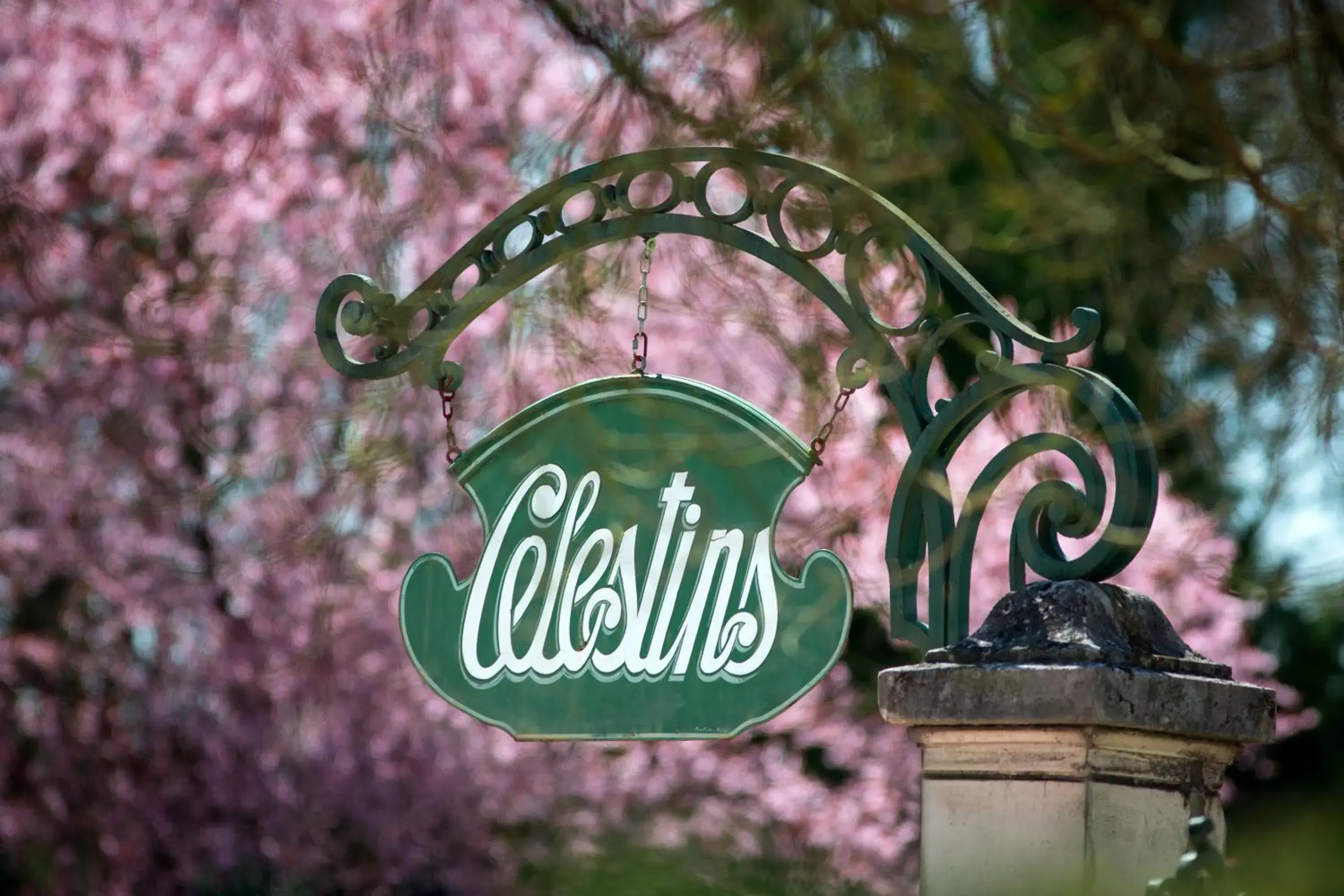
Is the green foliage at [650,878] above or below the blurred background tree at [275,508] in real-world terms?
below

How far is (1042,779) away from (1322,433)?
4.60 feet

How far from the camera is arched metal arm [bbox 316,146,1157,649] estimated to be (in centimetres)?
298

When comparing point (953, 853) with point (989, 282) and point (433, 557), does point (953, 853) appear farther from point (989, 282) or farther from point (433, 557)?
point (989, 282)

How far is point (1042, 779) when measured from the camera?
9.27ft

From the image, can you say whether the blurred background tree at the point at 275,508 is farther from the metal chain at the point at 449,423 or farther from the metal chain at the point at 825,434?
the metal chain at the point at 825,434

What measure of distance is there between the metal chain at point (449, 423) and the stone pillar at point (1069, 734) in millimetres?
1097

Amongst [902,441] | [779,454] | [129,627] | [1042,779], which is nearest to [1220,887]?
[1042,779]

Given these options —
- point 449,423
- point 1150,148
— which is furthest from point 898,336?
point 1150,148

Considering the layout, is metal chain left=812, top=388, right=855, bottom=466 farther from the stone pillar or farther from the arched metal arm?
the stone pillar

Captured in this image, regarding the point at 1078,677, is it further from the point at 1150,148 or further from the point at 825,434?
the point at 1150,148

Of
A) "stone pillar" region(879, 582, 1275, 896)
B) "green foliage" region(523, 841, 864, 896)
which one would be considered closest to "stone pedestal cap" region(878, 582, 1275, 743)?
"stone pillar" region(879, 582, 1275, 896)

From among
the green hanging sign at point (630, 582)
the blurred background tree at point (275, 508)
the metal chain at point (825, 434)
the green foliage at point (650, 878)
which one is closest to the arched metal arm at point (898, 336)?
the metal chain at point (825, 434)

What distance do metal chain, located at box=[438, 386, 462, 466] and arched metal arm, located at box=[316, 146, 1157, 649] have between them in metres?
0.06

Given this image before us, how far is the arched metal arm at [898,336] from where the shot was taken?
298cm
